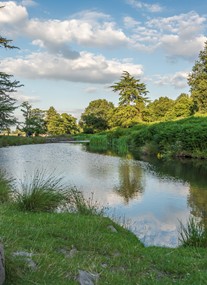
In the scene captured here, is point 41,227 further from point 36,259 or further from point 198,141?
point 198,141

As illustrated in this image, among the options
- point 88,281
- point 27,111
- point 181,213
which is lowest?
point 181,213

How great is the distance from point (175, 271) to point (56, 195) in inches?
181

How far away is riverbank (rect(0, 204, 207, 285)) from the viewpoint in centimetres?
381

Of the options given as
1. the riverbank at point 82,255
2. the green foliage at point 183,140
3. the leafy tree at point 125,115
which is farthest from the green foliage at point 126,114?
the riverbank at point 82,255

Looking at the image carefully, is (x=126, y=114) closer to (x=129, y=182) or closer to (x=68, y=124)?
(x=68, y=124)

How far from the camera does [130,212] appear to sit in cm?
1016

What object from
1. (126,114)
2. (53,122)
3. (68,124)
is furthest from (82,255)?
(68,124)

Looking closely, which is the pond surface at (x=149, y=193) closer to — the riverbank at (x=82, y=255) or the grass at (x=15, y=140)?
the riverbank at (x=82, y=255)

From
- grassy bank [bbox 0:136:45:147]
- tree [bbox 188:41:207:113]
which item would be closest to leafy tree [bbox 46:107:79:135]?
grassy bank [bbox 0:136:45:147]

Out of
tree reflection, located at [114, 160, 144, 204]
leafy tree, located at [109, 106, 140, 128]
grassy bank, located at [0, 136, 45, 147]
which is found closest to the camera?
tree reflection, located at [114, 160, 144, 204]

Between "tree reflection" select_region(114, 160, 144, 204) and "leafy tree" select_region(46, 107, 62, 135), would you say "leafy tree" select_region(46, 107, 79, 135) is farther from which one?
"tree reflection" select_region(114, 160, 144, 204)

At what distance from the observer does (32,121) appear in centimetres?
7162

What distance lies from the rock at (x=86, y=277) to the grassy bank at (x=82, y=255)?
1.9 inches

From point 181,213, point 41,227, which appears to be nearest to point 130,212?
point 181,213
